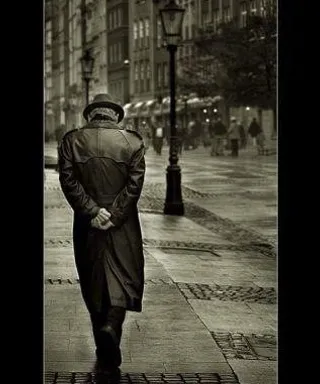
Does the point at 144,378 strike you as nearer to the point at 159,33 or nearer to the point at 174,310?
the point at 174,310

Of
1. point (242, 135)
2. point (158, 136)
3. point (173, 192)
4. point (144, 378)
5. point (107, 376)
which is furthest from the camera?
point (173, 192)

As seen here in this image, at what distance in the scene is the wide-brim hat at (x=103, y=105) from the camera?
711 centimetres

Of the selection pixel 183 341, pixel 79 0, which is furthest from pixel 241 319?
pixel 79 0

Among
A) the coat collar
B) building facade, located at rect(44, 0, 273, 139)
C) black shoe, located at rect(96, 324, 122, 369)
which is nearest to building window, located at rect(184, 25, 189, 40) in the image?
building facade, located at rect(44, 0, 273, 139)

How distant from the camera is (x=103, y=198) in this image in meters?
7.09

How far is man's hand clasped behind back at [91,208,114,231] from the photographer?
704 centimetres

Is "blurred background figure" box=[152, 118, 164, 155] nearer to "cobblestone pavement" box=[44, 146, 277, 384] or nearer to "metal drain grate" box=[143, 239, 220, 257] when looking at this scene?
"cobblestone pavement" box=[44, 146, 277, 384]

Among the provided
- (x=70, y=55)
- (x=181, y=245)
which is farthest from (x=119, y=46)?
(x=181, y=245)

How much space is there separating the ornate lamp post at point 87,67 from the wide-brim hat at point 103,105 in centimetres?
6

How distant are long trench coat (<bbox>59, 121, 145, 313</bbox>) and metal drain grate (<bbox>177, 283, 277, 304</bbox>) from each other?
32.4 inches

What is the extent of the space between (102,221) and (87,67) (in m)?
0.98
